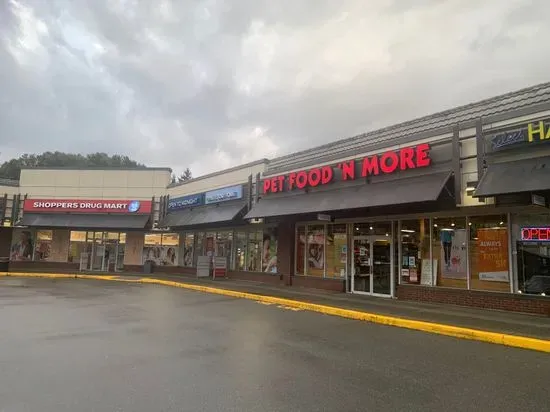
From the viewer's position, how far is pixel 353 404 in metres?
5.33

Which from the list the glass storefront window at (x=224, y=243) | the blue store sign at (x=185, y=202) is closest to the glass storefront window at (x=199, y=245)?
the glass storefront window at (x=224, y=243)

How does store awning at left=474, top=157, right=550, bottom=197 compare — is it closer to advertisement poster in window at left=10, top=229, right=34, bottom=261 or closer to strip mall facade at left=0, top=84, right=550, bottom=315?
strip mall facade at left=0, top=84, right=550, bottom=315

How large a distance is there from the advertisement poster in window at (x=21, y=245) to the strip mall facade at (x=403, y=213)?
859 centimetres

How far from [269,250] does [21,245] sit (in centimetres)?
2001

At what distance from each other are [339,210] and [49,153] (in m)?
88.2

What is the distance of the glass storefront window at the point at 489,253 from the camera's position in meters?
12.7

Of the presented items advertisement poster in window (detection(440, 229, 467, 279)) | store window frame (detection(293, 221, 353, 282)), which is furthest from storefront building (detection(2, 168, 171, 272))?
advertisement poster in window (detection(440, 229, 467, 279))

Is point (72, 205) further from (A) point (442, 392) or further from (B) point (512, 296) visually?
(A) point (442, 392)

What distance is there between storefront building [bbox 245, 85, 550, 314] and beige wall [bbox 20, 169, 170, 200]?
13.8 metres

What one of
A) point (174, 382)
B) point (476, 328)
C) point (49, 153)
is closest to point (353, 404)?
point (174, 382)

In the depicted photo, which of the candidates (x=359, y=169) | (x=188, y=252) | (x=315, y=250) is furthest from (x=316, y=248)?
(x=188, y=252)

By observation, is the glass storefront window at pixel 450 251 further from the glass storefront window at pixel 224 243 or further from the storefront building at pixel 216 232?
the glass storefront window at pixel 224 243

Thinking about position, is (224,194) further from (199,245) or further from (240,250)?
(199,245)

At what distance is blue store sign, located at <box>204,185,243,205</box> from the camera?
72.6ft
